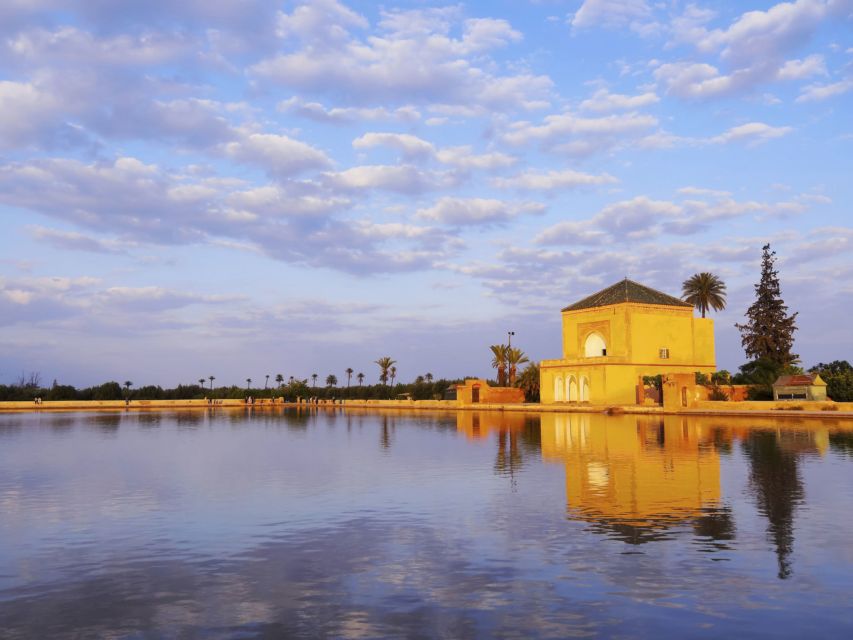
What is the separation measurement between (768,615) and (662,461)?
11.3 meters

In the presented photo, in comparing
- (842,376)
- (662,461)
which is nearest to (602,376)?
(842,376)

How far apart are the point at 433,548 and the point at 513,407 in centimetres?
4636

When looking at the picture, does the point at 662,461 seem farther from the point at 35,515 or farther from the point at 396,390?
the point at 396,390

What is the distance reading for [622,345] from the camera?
53.4 metres

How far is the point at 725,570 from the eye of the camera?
24.6 ft

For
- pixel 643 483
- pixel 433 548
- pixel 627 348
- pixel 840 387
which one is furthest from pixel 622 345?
pixel 433 548

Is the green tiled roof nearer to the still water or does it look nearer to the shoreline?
the shoreline

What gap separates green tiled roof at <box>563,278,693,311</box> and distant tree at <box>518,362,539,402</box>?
7388 millimetres

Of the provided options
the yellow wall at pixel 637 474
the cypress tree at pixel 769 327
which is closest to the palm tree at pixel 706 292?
the cypress tree at pixel 769 327

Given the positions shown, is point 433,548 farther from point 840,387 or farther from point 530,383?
point 530,383

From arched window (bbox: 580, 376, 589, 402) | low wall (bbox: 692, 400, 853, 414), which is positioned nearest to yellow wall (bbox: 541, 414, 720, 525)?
low wall (bbox: 692, 400, 853, 414)

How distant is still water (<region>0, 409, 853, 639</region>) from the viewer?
616 cm

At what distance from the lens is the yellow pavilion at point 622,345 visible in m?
52.1

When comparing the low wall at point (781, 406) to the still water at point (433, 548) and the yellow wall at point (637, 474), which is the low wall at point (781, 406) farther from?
the still water at point (433, 548)
